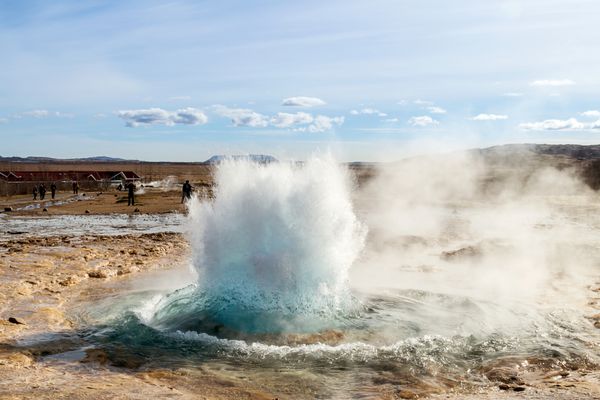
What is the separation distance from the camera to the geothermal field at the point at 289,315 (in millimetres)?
5324

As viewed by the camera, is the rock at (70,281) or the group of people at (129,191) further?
the group of people at (129,191)

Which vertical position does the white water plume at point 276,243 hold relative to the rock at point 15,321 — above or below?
above

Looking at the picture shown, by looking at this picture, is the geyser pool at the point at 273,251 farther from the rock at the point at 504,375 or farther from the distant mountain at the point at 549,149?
the distant mountain at the point at 549,149

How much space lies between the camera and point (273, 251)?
726 centimetres

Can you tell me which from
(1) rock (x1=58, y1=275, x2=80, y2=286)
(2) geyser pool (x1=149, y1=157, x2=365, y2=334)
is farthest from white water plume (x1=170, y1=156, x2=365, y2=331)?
(1) rock (x1=58, y1=275, x2=80, y2=286)

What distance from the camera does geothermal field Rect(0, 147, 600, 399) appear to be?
5.32m

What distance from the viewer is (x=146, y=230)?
59.5 feet

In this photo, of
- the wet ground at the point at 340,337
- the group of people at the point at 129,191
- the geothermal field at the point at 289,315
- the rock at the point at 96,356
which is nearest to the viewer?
the wet ground at the point at 340,337

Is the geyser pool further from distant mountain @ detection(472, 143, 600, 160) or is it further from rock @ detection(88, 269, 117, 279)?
distant mountain @ detection(472, 143, 600, 160)

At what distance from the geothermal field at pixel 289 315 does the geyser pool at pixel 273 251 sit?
0.02m

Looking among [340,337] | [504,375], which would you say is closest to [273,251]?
[340,337]

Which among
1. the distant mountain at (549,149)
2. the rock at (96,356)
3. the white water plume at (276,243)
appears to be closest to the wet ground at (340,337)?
the rock at (96,356)

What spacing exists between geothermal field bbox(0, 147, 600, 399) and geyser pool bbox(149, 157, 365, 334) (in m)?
0.02

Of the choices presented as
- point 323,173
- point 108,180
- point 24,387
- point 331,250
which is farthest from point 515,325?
point 108,180
